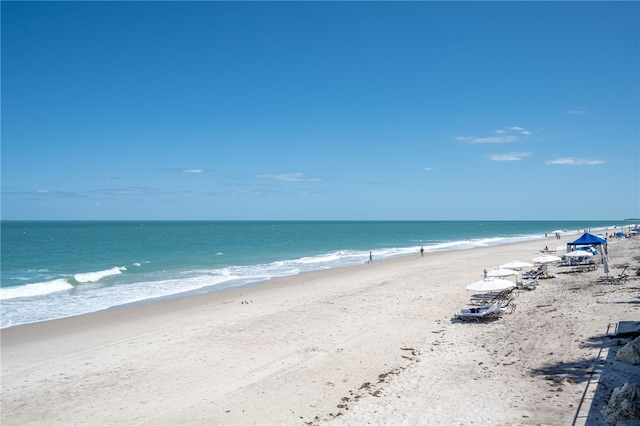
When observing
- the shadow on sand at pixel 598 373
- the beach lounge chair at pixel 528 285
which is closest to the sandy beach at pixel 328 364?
the shadow on sand at pixel 598 373

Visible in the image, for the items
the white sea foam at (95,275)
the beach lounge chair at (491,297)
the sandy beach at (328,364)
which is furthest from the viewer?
the white sea foam at (95,275)

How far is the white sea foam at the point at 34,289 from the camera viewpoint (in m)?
22.4

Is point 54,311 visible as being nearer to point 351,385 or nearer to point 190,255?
point 351,385

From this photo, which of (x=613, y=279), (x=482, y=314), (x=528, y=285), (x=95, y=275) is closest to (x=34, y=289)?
(x=95, y=275)

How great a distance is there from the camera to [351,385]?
890 cm

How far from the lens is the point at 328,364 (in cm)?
1030

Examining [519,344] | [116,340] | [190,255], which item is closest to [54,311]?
[116,340]

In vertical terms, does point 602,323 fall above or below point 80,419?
above

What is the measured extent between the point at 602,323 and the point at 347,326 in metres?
6.95

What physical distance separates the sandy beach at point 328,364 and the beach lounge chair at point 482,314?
0.88ft

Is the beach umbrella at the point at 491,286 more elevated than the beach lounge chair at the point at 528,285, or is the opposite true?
the beach umbrella at the point at 491,286

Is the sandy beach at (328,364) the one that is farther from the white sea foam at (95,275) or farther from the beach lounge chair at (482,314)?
the white sea foam at (95,275)

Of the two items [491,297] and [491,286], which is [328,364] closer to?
[491,286]

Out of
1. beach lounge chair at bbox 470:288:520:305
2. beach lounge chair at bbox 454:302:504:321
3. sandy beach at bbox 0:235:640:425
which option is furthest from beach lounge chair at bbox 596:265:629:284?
beach lounge chair at bbox 454:302:504:321
